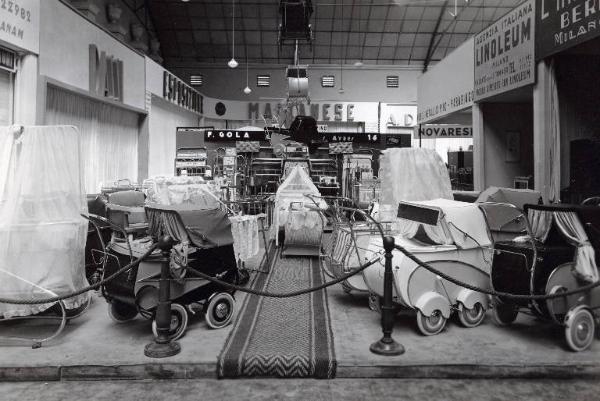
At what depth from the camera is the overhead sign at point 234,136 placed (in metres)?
17.0

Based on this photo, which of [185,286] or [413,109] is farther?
[413,109]

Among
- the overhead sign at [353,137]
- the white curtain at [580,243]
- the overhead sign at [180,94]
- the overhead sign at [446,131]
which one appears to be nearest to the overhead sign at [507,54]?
the white curtain at [580,243]

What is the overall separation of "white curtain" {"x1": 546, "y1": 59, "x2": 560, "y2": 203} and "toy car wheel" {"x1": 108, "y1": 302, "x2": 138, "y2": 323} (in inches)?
257

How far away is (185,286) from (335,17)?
800 inches

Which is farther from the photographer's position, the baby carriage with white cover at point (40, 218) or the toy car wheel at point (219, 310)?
the toy car wheel at point (219, 310)

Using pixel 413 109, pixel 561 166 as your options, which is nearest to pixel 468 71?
pixel 561 166

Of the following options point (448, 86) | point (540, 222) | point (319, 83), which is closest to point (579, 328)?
point (540, 222)

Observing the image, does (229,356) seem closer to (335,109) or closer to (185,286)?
(185,286)

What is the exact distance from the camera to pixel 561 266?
4.14m

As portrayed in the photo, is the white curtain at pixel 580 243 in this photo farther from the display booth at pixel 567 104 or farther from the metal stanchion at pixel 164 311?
the display booth at pixel 567 104

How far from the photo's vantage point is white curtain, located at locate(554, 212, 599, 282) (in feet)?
13.3

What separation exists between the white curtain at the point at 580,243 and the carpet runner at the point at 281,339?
2.18 meters

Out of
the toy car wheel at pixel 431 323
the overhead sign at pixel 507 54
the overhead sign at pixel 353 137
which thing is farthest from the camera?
the overhead sign at pixel 353 137

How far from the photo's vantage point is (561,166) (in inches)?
324
